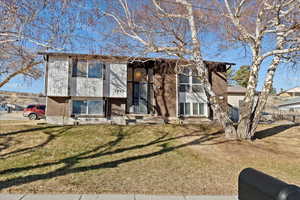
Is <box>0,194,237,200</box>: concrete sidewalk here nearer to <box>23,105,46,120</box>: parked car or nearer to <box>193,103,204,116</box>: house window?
<box>193,103,204,116</box>: house window

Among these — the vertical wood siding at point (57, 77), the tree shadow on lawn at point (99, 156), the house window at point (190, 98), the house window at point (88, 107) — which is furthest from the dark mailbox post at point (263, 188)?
the house window at point (190, 98)

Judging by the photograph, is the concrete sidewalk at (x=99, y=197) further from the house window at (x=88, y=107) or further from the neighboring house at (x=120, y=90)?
the house window at (x=88, y=107)

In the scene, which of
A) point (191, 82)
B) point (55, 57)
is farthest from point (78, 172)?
point (191, 82)

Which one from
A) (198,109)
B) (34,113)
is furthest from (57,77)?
(198,109)

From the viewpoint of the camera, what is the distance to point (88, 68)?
56.2ft

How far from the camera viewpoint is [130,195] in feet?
14.9

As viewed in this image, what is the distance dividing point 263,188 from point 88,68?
664 inches

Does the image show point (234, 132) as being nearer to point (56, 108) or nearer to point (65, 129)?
point (65, 129)

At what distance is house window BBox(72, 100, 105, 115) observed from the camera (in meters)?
16.8

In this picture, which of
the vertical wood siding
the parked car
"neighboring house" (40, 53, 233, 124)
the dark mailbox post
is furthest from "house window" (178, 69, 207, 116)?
the dark mailbox post

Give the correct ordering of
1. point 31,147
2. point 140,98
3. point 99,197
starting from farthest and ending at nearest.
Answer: point 140,98
point 31,147
point 99,197

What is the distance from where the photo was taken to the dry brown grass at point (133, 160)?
16.9 ft

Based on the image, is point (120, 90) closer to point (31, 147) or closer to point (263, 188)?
point (31, 147)

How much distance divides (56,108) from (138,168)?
1262cm
